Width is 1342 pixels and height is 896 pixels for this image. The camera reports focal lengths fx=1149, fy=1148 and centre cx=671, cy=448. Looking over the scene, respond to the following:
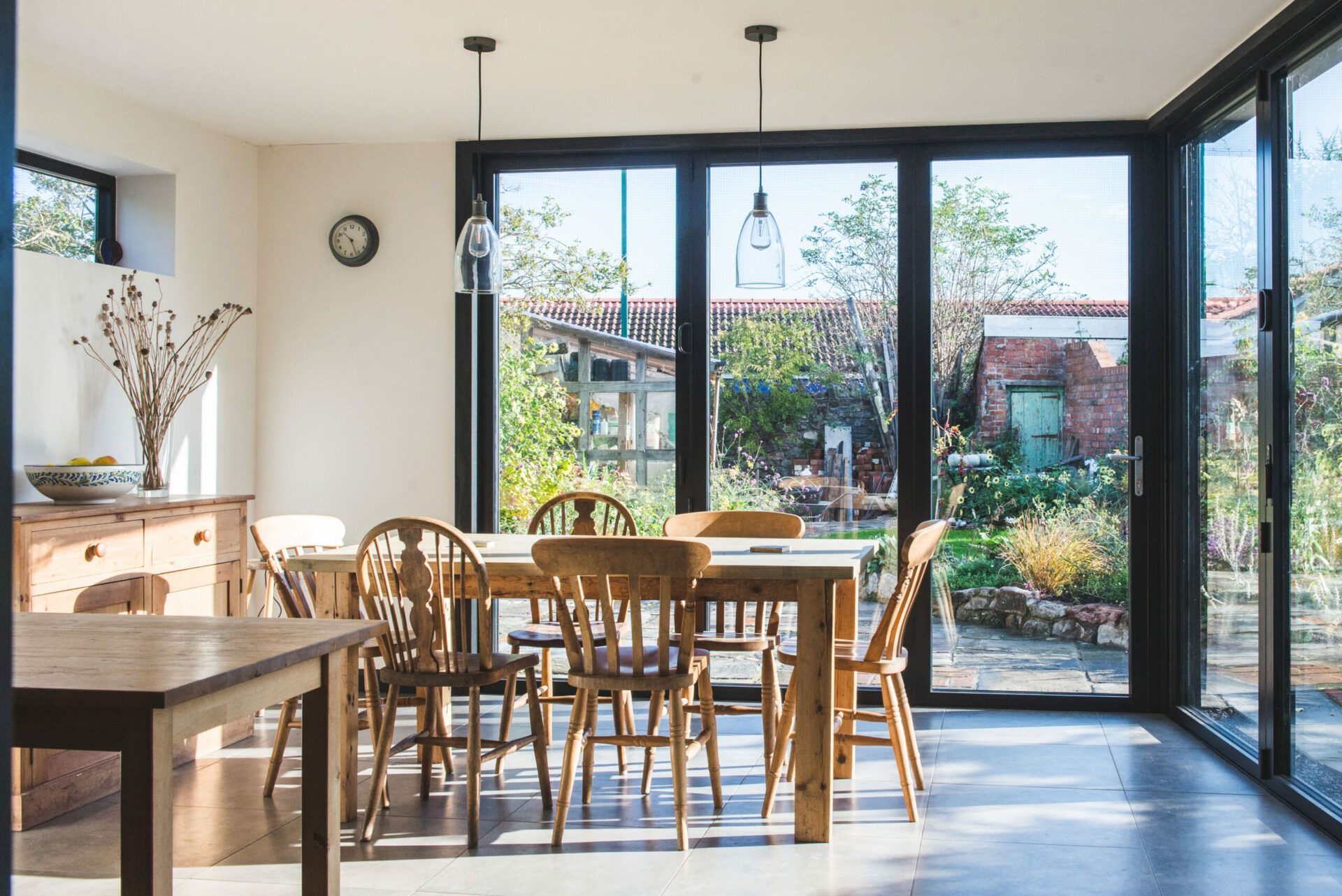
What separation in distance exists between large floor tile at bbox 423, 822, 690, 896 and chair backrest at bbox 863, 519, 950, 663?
81cm

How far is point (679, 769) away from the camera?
312 centimetres

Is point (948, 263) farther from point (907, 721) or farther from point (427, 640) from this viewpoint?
point (427, 640)

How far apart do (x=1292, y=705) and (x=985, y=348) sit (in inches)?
73.6

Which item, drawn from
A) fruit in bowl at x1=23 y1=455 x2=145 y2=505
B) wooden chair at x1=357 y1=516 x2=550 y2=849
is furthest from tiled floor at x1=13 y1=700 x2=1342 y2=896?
fruit in bowl at x1=23 y1=455 x2=145 y2=505

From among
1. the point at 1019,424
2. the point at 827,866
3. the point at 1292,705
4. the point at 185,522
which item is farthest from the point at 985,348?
the point at 185,522

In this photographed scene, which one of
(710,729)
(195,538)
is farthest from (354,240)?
(710,729)

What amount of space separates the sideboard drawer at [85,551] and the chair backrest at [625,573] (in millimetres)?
1497

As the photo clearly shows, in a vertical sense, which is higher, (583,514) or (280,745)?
(583,514)

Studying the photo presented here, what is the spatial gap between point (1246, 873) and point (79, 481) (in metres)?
3.64

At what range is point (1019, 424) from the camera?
4.80 meters

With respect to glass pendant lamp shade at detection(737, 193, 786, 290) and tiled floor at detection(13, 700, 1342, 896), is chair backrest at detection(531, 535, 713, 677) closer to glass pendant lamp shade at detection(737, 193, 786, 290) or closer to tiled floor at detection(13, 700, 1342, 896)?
tiled floor at detection(13, 700, 1342, 896)

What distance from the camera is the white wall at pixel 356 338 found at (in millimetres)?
5125

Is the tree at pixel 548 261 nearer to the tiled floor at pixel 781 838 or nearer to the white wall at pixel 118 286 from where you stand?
the white wall at pixel 118 286

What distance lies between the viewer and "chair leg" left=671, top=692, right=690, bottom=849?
3.11 meters
